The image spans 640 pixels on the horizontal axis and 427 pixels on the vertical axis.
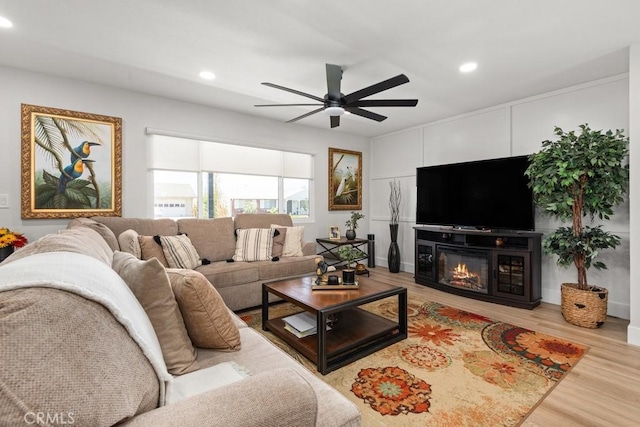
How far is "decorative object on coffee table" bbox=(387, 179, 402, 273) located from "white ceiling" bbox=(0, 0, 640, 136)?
2083 millimetres

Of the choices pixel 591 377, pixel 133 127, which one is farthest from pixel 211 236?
pixel 591 377

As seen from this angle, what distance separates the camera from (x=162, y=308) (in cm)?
118

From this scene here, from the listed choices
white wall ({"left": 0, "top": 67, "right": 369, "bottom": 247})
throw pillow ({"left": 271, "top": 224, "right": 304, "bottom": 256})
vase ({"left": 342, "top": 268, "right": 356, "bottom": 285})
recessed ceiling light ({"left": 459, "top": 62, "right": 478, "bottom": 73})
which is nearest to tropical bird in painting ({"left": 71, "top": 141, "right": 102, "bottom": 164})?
white wall ({"left": 0, "top": 67, "right": 369, "bottom": 247})

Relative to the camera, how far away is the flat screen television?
3502mm

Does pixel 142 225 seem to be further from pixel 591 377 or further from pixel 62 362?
pixel 591 377

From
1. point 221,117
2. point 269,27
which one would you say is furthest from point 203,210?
point 269,27

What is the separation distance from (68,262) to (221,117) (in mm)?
3673

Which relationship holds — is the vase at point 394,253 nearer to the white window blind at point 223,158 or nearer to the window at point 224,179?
the window at point 224,179

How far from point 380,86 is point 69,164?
3.23 meters

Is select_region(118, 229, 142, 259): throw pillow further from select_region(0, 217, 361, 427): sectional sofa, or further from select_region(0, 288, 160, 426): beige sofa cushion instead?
select_region(0, 288, 160, 426): beige sofa cushion

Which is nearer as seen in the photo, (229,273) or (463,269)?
(229,273)

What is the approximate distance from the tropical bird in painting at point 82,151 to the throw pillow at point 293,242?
222 cm

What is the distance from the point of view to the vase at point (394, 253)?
16.8 feet

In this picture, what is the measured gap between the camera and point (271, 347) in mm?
1521
